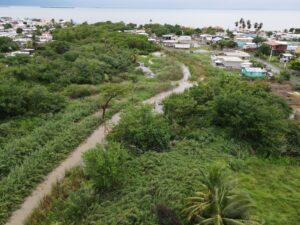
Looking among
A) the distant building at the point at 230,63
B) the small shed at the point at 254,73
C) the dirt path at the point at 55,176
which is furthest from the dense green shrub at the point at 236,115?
the distant building at the point at 230,63

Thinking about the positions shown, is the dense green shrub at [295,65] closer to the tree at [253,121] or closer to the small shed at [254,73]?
the small shed at [254,73]

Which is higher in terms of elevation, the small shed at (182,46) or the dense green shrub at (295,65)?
the dense green shrub at (295,65)

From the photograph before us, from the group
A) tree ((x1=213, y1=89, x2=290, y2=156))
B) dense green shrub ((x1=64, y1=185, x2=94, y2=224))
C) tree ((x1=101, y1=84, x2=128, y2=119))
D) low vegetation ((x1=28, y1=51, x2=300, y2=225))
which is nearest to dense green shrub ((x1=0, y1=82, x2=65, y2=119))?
tree ((x1=101, y1=84, x2=128, y2=119))

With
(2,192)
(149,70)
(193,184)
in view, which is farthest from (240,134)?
(149,70)

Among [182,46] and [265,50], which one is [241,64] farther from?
[182,46]

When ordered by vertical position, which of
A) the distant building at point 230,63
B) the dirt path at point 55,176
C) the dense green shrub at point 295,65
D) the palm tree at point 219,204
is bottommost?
the dirt path at point 55,176

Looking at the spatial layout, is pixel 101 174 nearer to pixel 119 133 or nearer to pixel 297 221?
pixel 119 133

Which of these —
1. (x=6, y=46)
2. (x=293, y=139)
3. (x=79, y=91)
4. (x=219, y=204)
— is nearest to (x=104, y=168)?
(x=219, y=204)

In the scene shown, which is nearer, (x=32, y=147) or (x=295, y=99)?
(x=32, y=147)
